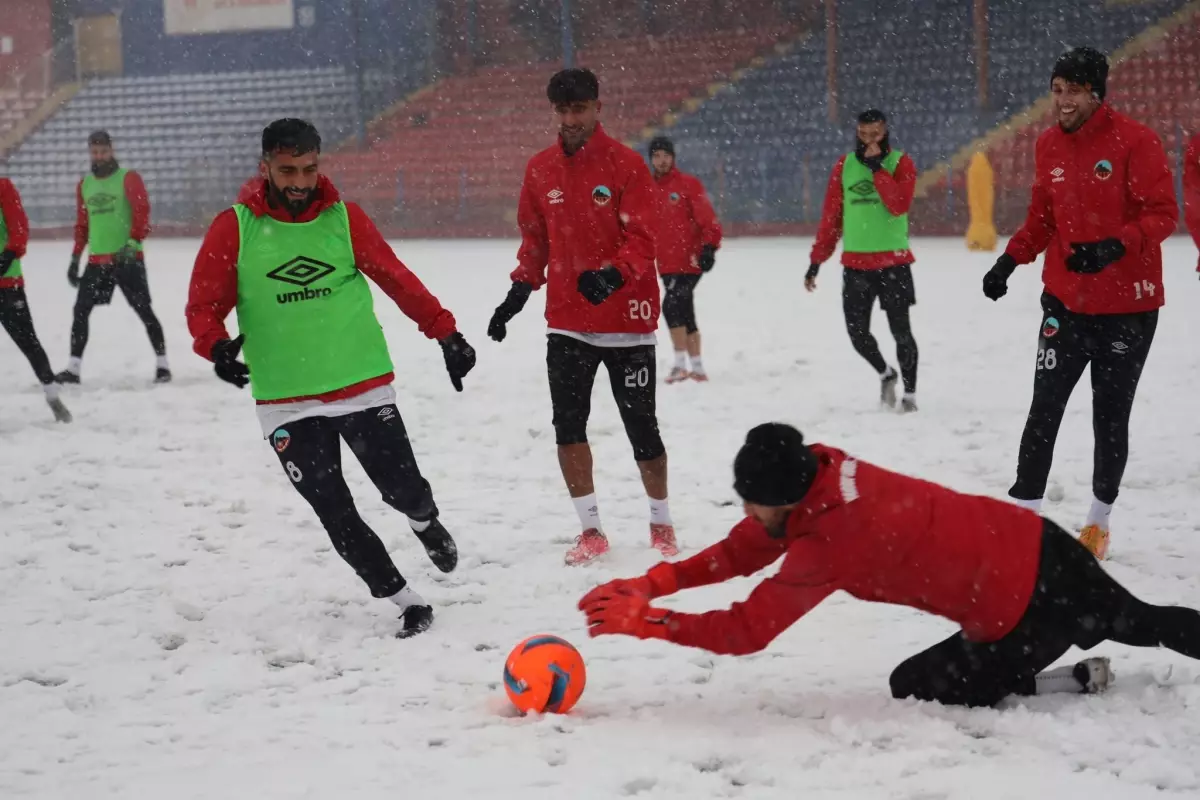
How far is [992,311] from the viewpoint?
44.6 feet

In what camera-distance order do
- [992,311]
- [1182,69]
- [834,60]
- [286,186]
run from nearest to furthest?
[286,186]
[992,311]
[1182,69]
[834,60]

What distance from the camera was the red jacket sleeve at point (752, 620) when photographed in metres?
3.69

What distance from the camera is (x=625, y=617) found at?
3723 millimetres

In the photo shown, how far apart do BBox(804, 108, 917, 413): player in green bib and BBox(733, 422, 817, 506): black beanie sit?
5.38 metres

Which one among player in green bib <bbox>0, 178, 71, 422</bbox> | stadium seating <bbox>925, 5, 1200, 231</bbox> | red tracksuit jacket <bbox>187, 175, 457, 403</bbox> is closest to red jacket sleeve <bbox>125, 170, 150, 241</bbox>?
player in green bib <bbox>0, 178, 71, 422</bbox>

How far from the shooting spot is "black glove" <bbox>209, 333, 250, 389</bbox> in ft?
14.9

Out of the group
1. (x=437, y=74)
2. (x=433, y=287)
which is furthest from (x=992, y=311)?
(x=437, y=74)

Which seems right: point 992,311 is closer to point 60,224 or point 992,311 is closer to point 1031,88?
point 1031,88

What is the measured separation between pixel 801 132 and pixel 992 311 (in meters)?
14.0

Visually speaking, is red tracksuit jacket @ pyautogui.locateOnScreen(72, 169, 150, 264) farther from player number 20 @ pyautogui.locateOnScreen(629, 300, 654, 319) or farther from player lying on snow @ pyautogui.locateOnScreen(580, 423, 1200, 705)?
player lying on snow @ pyautogui.locateOnScreen(580, 423, 1200, 705)

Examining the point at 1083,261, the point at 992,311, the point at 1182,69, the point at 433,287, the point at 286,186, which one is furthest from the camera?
the point at 1182,69

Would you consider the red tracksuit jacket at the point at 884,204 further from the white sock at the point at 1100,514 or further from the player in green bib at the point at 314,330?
the player in green bib at the point at 314,330

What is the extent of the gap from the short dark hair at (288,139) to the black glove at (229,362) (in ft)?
2.28

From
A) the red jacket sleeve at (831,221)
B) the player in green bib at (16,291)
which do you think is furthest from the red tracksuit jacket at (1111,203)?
the player in green bib at (16,291)
